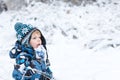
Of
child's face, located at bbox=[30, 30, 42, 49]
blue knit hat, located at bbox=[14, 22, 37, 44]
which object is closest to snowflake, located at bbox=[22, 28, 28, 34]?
blue knit hat, located at bbox=[14, 22, 37, 44]

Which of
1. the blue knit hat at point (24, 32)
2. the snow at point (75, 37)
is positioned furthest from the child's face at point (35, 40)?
the snow at point (75, 37)

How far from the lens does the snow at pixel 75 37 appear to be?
A: 7250 mm

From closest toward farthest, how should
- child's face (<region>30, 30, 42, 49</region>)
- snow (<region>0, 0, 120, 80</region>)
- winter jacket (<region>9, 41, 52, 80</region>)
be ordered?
1. winter jacket (<region>9, 41, 52, 80</region>)
2. child's face (<region>30, 30, 42, 49</region>)
3. snow (<region>0, 0, 120, 80</region>)

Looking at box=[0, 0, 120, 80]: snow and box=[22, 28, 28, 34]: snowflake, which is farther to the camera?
box=[0, 0, 120, 80]: snow

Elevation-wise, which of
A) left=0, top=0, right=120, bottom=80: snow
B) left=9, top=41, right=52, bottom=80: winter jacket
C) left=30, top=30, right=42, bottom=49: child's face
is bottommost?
left=0, top=0, right=120, bottom=80: snow

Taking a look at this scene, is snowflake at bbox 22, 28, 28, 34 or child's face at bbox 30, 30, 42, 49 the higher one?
snowflake at bbox 22, 28, 28, 34

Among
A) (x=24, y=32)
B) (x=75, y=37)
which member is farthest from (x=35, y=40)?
(x=75, y=37)

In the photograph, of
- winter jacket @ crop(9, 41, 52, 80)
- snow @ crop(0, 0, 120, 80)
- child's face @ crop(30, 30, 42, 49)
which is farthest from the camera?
snow @ crop(0, 0, 120, 80)

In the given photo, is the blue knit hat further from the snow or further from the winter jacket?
the snow

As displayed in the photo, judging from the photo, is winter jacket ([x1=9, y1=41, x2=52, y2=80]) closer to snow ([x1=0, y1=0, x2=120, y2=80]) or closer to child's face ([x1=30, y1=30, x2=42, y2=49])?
child's face ([x1=30, y1=30, x2=42, y2=49])

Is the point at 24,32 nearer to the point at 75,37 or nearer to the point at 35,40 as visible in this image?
the point at 35,40

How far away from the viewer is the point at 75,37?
9141mm

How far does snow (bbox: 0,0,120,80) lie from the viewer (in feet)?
23.8

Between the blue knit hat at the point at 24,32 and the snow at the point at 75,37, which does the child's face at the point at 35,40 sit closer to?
the blue knit hat at the point at 24,32
